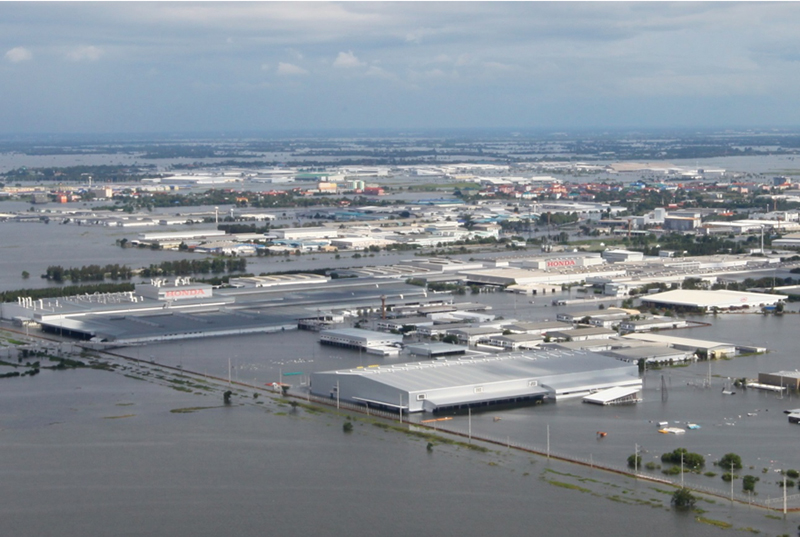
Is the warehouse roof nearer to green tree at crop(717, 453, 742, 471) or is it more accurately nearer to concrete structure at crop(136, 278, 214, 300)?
concrete structure at crop(136, 278, 214, 300)

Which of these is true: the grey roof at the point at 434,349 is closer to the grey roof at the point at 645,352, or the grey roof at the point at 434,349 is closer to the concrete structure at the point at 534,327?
the concrete structure at the point at 534,327

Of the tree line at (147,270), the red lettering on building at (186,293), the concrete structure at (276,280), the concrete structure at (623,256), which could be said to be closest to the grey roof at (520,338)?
the red lettering on building at (186,293)

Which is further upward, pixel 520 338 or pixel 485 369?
pixel 485 369

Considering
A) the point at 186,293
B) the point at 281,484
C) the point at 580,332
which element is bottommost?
the point at 281,484

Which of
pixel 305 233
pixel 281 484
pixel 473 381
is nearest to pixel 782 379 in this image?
pixel 473 381

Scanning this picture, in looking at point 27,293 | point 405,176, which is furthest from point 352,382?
point 405,176

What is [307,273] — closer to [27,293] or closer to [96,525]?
[27,293]

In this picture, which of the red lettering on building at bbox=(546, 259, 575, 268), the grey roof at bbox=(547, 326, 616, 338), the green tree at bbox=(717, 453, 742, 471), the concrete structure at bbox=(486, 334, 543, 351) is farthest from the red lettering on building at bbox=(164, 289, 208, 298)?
the green tree at bbox=(717, 453, 742, 471)

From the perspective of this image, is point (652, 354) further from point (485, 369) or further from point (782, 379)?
point (485, 369)
